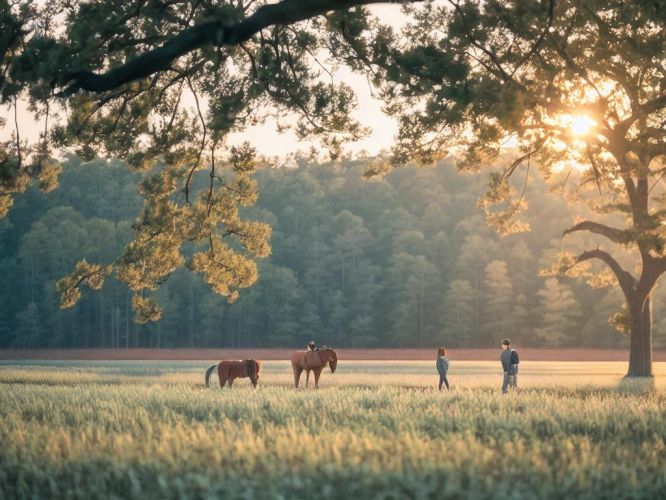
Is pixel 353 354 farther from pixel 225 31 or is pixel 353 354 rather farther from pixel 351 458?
pixel 351 458

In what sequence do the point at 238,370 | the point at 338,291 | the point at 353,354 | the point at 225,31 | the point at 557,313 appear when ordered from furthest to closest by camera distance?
1. the point at 338,291
2. the point at 557,313
3. the point at 353,354
4. the point at 238,370
5. the point at 225,31

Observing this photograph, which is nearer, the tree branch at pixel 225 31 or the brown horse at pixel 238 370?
the tree branch at pixel 225 31

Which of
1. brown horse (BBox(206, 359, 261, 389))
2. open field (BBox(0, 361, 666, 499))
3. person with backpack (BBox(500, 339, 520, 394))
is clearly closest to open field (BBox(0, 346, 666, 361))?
brown horse (BBox(206, 359, 261, 389))

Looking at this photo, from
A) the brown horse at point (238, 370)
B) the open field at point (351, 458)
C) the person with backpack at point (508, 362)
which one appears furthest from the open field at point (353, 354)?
the open field at point (351, 458)

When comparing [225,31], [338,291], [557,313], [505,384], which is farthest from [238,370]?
[338,291]

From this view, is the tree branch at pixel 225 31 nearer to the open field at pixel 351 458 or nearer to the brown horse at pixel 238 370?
the open field at pixel 351 458

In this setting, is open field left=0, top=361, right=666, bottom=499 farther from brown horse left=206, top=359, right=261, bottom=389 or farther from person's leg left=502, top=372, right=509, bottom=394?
brown horse left=206, top=359, right=261, bottom=389

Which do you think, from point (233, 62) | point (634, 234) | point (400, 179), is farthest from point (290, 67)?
point (400, 179)

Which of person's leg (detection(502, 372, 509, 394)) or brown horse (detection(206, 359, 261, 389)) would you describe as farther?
brown horse (detection(206, 359, 261, 389))

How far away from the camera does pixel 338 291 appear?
11356 centimetres

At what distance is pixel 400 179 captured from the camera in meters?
148

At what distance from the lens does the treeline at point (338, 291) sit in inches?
4208

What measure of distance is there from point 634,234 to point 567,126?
4851mm

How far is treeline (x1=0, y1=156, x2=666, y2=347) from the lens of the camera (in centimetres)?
10688
